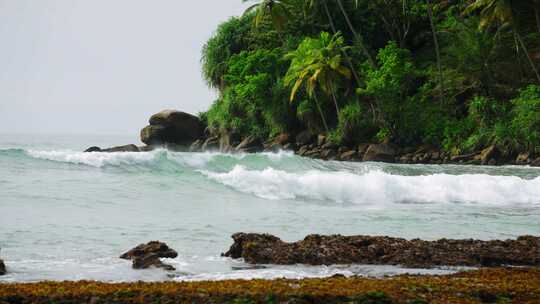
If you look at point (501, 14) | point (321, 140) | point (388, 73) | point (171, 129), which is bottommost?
point (321, 140)

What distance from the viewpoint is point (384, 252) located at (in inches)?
380

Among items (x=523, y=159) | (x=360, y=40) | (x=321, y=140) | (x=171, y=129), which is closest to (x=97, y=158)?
(x=523, y=159)

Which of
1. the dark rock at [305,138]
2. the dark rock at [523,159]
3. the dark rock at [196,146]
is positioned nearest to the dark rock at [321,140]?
the dark rock at [305,138]

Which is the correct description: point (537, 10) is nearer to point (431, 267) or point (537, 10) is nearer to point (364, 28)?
point (364, 28)

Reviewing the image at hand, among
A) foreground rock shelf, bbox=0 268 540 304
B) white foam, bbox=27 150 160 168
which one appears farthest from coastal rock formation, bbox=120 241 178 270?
white foam, bbox=27 150 160 168

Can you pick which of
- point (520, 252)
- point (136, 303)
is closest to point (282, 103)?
point (520, 252)

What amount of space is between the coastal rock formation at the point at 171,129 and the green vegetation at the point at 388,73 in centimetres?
152

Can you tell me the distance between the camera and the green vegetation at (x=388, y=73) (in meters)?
36.9

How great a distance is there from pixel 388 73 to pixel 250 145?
10.2m

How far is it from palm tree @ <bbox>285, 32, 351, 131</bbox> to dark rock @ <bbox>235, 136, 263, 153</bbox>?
537 cm

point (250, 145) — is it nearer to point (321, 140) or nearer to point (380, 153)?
point (321, 140)

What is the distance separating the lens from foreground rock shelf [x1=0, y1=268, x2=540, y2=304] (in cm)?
652

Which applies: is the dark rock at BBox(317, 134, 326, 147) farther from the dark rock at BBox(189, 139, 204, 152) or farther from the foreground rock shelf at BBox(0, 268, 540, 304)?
the foreground rock shelf at BBox(0, 268, 540, 304)

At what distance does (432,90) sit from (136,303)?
3606 centimetres
